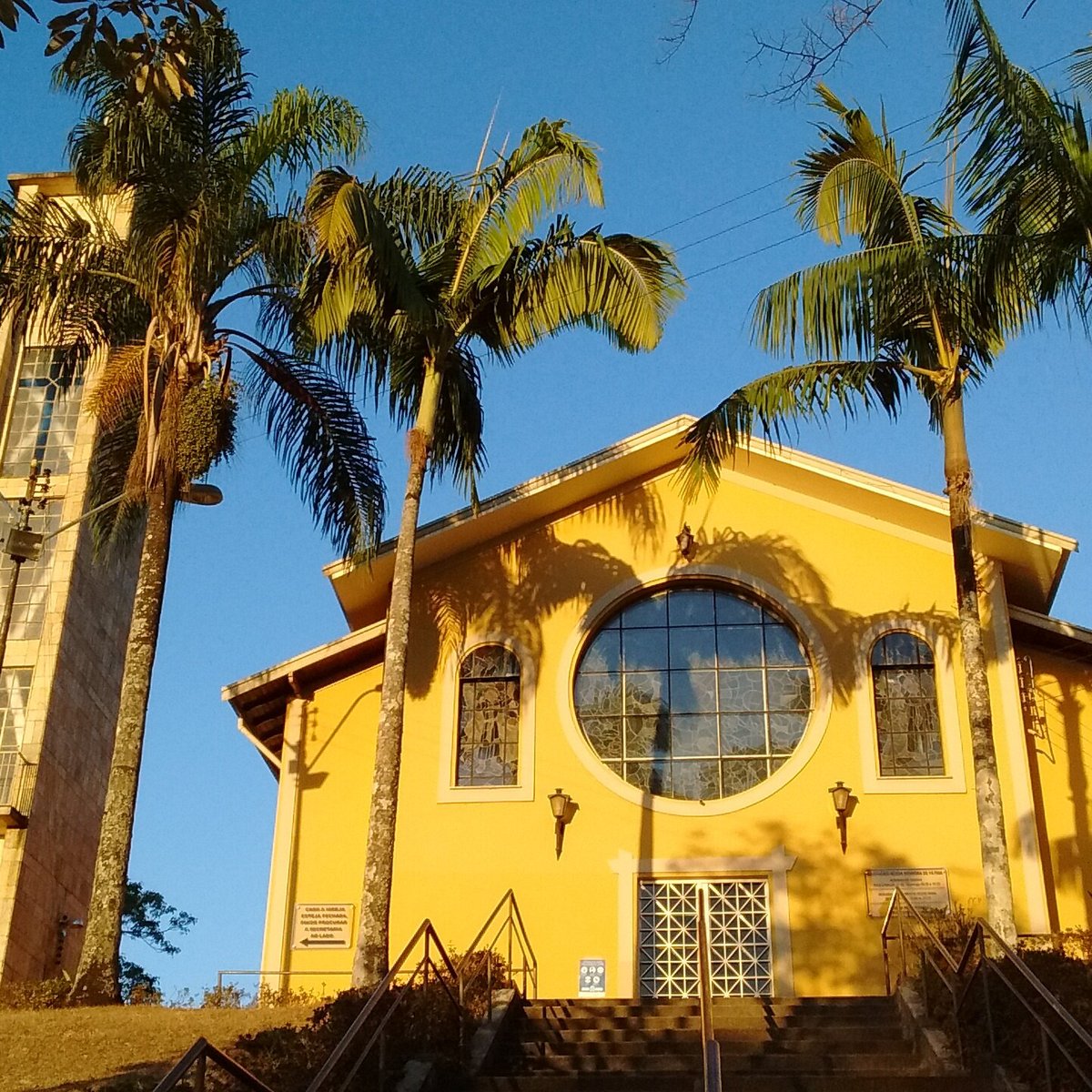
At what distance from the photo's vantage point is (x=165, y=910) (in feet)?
132

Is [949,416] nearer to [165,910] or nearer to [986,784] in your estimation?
[986,784]

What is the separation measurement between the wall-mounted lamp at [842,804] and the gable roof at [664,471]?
3.14 m

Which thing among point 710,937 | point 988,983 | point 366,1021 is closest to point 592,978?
point 710,937

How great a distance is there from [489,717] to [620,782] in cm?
170

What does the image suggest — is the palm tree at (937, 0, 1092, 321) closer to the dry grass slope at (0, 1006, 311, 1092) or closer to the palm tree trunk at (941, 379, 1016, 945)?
the palm tree trunk at (941, 379, 1016, 945)

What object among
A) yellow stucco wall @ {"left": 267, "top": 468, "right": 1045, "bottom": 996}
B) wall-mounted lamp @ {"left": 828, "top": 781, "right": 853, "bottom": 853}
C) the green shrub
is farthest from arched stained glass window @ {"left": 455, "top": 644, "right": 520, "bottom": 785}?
the green shrub

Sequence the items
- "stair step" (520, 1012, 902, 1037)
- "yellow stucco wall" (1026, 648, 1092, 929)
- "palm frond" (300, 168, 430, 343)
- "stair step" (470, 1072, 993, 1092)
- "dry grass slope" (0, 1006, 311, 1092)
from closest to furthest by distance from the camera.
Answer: "stair step" (470, 1072, 993, 1092), "dry grass slope" (0, 1006, 311, 1092), "stair step" (520, 1012, 902, 1037), "palm frond" (300, 168, 430, 343), "yellow stucco wall" (1026, 648, 1092, 929)

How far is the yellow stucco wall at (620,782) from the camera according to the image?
50.2 ft

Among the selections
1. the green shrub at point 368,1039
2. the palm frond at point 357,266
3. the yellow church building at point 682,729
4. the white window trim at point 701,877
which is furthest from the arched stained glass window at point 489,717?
the green shrub at point 368,1039

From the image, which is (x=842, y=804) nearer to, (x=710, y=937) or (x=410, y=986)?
(x=710, y=937)

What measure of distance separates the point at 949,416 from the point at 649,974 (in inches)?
259

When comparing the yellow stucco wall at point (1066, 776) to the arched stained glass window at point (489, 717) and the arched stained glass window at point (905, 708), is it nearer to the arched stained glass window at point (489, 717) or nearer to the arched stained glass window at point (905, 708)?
the arched stained glass window at point (905, 708)

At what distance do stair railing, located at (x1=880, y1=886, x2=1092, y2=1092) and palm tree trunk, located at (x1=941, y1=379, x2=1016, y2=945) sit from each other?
441 mm

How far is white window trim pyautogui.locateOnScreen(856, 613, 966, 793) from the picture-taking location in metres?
15.6
